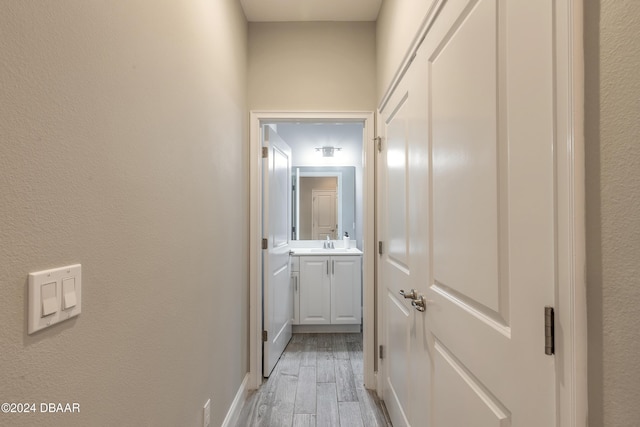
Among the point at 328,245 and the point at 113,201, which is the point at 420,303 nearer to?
the point at 113,201

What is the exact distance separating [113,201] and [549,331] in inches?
39.9

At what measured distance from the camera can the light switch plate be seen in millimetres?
600

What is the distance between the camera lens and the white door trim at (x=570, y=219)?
1.80 ft

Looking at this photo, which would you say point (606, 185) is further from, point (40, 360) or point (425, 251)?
point (40, 360)

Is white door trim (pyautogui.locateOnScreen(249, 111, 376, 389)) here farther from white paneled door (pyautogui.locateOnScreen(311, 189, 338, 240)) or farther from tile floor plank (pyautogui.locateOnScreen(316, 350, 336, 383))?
white paneled door (pyautogui.locateOnScreen(311, 189, 338, 240))

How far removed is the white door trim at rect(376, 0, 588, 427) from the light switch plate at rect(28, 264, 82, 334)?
0.95m

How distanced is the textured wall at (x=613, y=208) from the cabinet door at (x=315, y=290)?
3070 millimetres

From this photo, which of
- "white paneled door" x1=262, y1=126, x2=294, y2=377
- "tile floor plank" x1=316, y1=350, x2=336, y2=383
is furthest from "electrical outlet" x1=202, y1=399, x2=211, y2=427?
"tile floor plank" x1=316, y1=350, x2=336, y2=383

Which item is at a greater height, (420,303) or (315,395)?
(420,303)

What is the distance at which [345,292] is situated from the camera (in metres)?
3.57

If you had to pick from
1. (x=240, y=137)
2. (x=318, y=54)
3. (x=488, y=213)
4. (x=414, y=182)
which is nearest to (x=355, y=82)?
(x=318, y=54)

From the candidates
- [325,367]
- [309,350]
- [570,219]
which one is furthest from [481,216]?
[309,350]

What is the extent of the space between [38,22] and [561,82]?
37.8 inches

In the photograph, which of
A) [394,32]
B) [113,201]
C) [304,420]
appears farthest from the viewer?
[304,420]
